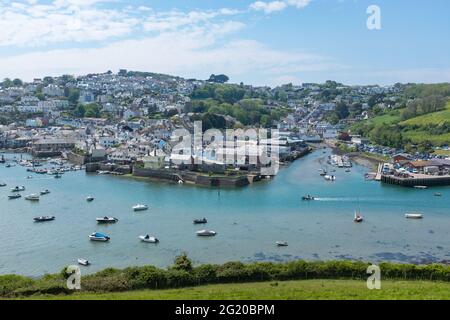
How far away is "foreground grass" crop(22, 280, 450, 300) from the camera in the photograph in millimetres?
5973

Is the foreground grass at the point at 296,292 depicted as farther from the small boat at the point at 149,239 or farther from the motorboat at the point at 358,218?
the motorboat at the point at 358,218

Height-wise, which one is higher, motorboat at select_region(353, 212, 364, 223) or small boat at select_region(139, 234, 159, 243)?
motorboat at select_region(353, 212, 364, 223)

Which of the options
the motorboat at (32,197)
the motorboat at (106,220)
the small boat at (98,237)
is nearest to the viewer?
the small boat at (98,237)

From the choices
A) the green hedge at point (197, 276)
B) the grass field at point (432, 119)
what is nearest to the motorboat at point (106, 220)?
the green hedge at point (197, 276)

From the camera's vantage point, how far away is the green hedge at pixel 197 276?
716cm

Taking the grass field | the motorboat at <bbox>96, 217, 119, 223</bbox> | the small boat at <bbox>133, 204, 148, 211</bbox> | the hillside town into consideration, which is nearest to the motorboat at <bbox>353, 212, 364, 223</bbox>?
the small boat at <bbox>133, 204, 148, 211</bbox>

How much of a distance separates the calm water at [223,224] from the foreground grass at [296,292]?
2.60 metres

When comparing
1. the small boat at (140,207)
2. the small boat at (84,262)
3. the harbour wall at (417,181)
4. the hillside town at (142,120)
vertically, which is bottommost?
the small boat at (84,262)

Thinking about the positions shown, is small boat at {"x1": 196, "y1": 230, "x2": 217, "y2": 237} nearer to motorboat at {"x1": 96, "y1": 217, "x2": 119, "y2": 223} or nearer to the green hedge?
motorboat at {"x1": 96, "y1": 217, "x2": 119, "y2": 223}

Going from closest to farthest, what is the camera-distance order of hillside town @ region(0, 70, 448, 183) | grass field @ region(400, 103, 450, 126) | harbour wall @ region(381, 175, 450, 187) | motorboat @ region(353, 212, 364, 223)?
motorboat @ region(353, 212, 364, 223)
harbour wall @ region(381, 175, 450, 187)
hillside town @ region(0, 70, 448, 183)
grass field @ region(400, 103, 450, 126)

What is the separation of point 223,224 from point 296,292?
21.8 feet

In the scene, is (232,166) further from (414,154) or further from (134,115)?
(134,115)

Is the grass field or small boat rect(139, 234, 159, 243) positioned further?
the grass field

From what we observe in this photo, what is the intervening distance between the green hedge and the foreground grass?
195mm
